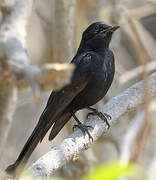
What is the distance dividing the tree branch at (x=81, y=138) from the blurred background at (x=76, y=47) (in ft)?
Answer: 1.05

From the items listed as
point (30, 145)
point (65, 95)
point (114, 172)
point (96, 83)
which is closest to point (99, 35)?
point (96, 83)

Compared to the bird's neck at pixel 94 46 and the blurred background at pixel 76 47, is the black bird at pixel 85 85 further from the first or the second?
the blurred background at pixel 76 47

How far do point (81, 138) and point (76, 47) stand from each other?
232 cm

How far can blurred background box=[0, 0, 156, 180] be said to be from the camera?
4.61 meters

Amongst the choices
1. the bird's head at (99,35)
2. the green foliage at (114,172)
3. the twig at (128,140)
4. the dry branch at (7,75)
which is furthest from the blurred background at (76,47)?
the dry branch at (7,75)

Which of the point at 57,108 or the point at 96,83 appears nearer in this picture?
the point at 57,108


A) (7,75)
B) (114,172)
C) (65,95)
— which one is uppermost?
(7,75)

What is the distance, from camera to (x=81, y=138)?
10.0 ft

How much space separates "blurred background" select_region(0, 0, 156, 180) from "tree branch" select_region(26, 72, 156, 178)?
1.05 feet

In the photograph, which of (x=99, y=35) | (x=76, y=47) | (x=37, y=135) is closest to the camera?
(x=37, y=135)

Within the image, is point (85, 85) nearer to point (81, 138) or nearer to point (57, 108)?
point (57, 108)

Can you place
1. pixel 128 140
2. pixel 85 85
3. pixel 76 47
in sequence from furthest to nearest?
pixel 76 47
pixel 128 140
pixel 85 85

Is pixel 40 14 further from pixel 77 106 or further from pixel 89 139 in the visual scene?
pixel 89 139

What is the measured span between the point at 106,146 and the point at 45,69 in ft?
15.4
